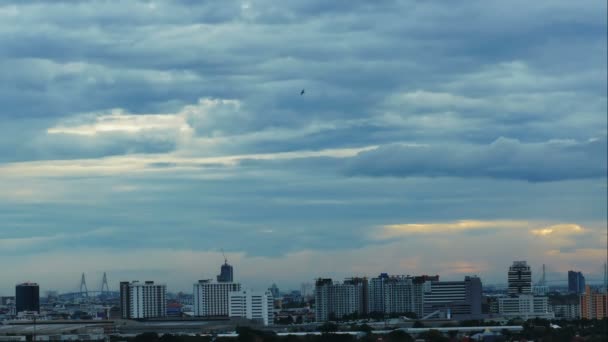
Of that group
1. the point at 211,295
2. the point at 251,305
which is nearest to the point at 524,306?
the point at 251,305

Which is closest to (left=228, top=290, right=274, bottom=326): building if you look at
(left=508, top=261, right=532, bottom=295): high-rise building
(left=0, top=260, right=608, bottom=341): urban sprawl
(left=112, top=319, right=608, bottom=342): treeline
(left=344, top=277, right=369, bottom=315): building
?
(left=0, top=260, right=608, bottom=341): urban sprawl

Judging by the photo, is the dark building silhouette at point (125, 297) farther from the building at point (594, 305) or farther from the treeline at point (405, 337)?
→ the treeline at point (405, 337)

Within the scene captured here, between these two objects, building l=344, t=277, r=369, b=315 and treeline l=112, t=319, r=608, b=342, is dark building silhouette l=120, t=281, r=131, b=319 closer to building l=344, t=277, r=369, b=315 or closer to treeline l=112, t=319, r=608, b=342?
building l=344, t=277, r=369, b=315

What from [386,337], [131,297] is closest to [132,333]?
[386,337]

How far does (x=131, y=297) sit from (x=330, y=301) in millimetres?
29672

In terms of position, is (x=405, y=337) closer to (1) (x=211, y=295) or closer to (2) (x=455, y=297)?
(2) (x=455, y=297)

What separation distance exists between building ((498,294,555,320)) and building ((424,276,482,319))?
4391 mm

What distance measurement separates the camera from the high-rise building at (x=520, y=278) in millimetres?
175625

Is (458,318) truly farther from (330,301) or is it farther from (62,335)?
(62,335)

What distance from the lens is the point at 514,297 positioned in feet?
557

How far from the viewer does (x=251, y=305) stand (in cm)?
15862

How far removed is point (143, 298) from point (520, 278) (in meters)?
54.6

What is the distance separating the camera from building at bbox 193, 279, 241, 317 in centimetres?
17312

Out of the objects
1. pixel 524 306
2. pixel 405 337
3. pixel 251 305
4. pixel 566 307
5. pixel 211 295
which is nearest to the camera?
pixel 405 337
